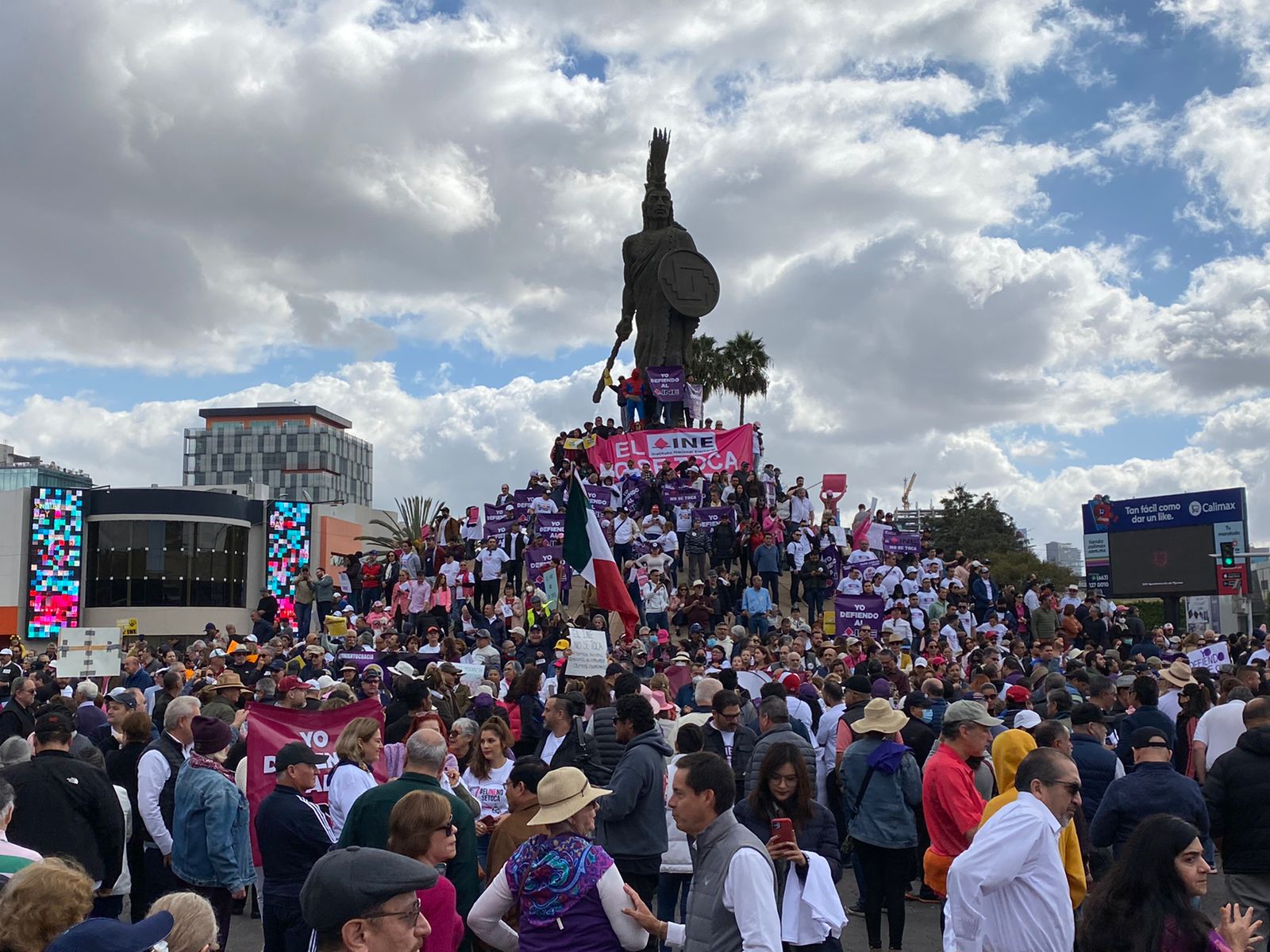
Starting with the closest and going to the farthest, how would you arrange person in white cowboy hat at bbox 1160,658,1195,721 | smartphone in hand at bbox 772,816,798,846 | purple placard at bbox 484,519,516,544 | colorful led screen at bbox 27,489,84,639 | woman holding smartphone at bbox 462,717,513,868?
smartphone in hand at bbox 772,816,798,846 < woman holding smartphone at bbox 462,717,513,868 < person in white cowboy hat at bbox 1160,658,1195,721 < purple placard at bbox 484,519,516,544 < colorful led screen at bbox 27,489,84,639

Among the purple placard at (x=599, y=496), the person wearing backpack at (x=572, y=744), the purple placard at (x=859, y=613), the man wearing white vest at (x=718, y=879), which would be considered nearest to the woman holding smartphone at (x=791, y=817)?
the man wearing white vest at (x=718, y=879)

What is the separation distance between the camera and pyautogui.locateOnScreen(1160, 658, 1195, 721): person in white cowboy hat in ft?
36.0

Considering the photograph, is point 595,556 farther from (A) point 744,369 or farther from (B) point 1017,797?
(A) point 744,369

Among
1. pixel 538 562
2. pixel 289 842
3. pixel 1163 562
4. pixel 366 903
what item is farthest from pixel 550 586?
pixel 366 903

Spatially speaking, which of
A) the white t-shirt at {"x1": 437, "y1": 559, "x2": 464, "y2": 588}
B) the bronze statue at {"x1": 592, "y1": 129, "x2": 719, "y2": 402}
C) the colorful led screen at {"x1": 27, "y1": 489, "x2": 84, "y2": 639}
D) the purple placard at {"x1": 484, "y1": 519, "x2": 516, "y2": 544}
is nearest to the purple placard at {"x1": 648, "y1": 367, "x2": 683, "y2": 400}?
the bronze statue at {"x1": 592, "y1": 129, "x2": 719, "y2": 402}

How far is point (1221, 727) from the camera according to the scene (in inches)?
365

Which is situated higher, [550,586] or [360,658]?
[550,586]

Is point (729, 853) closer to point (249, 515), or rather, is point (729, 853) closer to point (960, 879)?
point (960, 879)

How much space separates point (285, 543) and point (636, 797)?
49.5 metres

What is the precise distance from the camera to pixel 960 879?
4.86 m

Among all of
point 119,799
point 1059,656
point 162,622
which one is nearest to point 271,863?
point 119,799

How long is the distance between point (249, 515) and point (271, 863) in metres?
51.3

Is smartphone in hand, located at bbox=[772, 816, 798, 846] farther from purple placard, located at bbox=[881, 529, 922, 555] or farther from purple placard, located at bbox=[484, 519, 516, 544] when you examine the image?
purple placard, located at bbox=[881, 529, 922, 555]

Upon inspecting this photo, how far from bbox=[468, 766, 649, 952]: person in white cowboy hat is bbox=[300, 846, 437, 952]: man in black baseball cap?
1.52 metres
